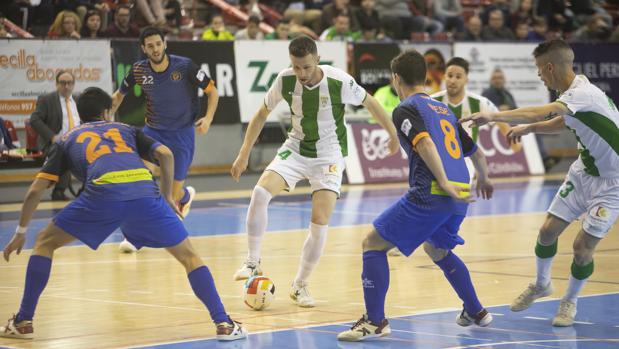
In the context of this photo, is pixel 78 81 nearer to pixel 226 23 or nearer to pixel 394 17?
pixel 226 23

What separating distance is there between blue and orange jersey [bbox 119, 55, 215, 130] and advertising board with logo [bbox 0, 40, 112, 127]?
22.9 feet

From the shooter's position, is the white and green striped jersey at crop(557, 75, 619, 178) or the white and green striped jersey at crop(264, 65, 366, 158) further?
the white and green striped jersey at crop(264, 65, 366, 158)

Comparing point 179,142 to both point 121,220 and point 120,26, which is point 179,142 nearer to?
point 121,220

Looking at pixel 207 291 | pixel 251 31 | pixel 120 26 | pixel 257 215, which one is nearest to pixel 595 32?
pixel 251 31

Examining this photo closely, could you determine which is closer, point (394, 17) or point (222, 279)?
point (222, 279)

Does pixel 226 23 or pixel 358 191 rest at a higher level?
pixel 226 23

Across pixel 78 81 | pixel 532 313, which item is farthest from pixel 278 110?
pixel 532 313

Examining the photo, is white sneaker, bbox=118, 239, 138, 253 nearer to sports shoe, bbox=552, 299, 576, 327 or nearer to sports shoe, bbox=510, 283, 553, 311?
sports shoe, bbox=510, 283, 553, 311

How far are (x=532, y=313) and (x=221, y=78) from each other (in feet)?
43.8

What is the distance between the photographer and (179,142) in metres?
12.1

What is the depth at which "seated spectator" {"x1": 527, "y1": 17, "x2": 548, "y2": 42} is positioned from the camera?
2628cm

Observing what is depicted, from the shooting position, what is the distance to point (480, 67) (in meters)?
23.7

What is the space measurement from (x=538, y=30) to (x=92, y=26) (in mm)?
12098

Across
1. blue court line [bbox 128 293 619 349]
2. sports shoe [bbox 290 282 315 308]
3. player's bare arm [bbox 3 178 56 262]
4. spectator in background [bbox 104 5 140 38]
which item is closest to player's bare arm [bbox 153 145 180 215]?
player's bare arm [bbox 3 178 56 262]
